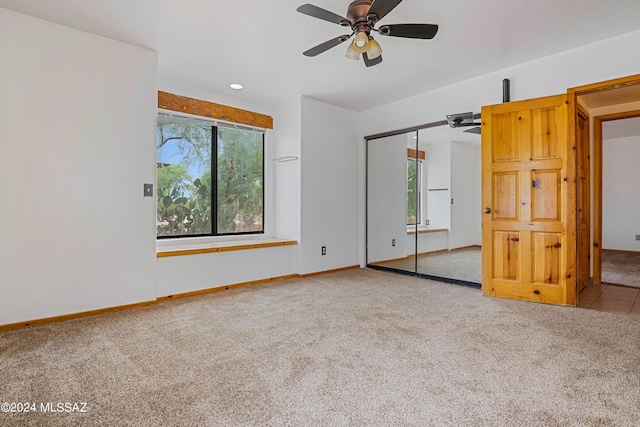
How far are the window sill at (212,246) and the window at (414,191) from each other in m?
A: 1.65

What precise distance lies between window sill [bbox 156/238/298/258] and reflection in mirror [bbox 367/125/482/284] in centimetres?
146

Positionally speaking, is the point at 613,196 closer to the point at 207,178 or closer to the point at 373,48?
the point at 373,48

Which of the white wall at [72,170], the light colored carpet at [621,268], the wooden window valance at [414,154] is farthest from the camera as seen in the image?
the wooden window valance at [414,154]

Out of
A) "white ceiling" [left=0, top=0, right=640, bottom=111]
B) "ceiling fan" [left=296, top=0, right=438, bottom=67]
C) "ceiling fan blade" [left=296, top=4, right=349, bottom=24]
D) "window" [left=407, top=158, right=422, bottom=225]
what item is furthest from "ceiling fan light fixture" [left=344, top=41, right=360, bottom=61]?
"window" [left=407, top=158, right=422, bottom=225]

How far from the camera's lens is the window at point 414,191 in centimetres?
459

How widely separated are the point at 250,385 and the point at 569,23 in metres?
3.50

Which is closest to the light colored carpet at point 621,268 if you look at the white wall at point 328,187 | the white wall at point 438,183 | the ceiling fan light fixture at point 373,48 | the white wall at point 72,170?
the white wall at point 438,183

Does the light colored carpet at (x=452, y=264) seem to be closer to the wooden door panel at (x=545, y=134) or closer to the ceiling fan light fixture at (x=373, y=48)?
the wooden door panel at (x=545, y=134)

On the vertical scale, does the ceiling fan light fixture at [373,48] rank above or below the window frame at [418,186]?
above

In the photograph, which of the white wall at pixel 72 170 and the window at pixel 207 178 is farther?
the window at pixel 207 178

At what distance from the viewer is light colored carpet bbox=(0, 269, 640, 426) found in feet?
4.95

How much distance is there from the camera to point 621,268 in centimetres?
493

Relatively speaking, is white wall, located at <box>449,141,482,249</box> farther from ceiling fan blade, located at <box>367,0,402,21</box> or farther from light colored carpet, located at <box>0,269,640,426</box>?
ceiling fan blade, located at <box>367,0,402,21</box>

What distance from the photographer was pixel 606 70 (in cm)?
295
